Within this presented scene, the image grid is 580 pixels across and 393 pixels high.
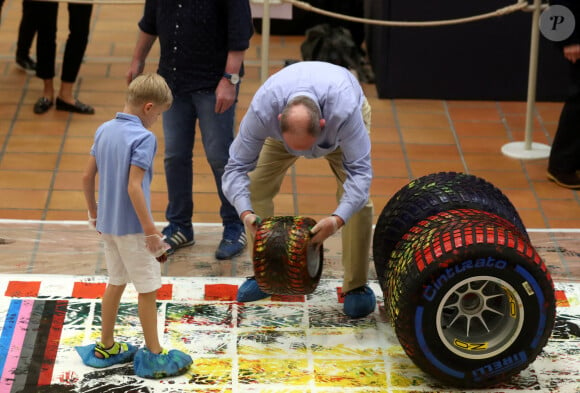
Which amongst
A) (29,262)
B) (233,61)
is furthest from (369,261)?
(29,262)

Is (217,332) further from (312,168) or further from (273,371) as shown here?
(312,168)

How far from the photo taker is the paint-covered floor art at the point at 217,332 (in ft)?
12.7

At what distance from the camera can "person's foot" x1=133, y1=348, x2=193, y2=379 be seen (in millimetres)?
3873

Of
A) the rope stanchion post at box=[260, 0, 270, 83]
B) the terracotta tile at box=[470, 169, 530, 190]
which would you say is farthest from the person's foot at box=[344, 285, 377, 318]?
the rope stanchion post at box=[260, 0, 270, 83]

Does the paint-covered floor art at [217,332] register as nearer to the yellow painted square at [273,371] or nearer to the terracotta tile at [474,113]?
the yellow painted square at [273,371]

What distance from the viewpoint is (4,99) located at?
654cm

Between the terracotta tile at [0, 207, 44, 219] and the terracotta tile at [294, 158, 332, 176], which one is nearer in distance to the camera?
the terracotta tile at [0, 207, 44, 219]

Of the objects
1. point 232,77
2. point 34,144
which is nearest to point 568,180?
point 232,77

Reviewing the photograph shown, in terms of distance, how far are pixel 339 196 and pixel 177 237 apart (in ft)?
3.09

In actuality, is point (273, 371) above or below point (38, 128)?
above

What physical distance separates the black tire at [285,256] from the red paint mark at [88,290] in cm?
90

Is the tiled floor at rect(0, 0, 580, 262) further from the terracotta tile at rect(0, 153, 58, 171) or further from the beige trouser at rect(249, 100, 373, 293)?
the beige trouser at rect(249, 100, 373, 293)

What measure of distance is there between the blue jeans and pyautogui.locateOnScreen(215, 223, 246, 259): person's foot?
32 millimetres

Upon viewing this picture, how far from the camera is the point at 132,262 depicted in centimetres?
372
